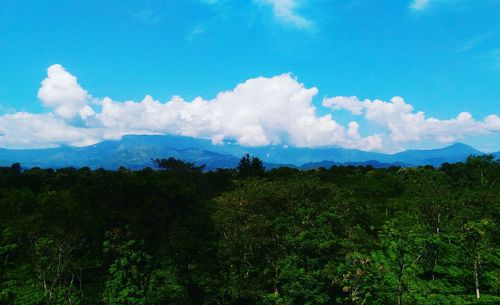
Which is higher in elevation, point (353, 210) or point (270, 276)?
point (353, 210)

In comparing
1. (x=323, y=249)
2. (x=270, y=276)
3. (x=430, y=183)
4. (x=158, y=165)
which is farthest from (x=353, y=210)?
(x=158, y=165)

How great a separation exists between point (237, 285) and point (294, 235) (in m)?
6.59

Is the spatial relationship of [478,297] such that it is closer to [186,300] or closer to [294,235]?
[294,235]

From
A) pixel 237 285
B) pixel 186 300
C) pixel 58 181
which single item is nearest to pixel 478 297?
pixel 237 285

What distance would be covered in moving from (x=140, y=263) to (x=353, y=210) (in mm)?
19767

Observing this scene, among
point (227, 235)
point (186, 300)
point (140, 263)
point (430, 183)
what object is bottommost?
point (186, 300)

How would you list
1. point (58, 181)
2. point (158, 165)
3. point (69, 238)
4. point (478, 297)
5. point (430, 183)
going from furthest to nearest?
point (158, 165) < point (58, 181) < point (430, 183) < point (478, 297) < point (69, 238)

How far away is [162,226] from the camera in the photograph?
105ft

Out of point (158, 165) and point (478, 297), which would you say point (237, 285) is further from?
point (158, 165)

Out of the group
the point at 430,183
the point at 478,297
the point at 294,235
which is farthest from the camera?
the point at 430,183

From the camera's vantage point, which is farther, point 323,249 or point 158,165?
point 158,165

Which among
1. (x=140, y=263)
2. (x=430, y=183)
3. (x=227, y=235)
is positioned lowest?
(x=140, y=263)

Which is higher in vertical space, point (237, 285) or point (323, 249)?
point (323, 249)

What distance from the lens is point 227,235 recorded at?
30.9 meters
